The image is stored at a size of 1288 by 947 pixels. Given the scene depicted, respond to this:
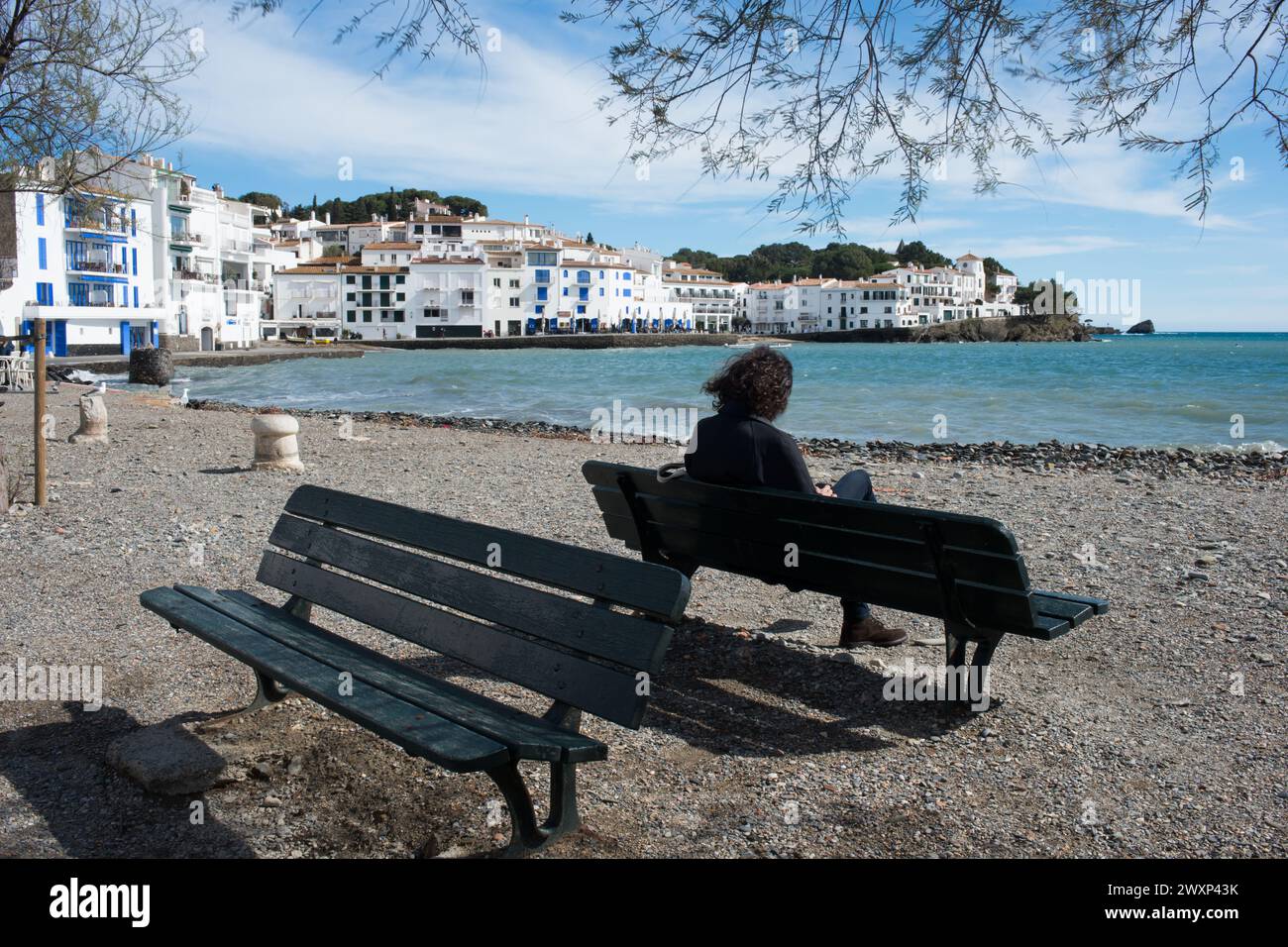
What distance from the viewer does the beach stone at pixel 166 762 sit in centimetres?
333

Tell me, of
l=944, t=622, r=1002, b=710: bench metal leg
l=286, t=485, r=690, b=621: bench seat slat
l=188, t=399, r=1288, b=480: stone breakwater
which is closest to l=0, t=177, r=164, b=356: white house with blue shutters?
l=188, t=399, r=1288, b=480: stone breakwater

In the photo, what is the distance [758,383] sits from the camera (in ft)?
15.1

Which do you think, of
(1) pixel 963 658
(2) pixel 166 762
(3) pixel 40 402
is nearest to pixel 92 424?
(3) pixel 40 402

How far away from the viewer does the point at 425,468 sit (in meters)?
12.4

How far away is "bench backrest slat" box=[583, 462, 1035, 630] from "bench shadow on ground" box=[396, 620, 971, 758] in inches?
17.1

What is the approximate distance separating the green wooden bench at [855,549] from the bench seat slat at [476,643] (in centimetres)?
142

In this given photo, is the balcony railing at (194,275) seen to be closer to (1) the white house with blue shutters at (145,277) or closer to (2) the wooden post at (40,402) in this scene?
(1) the white house with blue shutters at (145,277)

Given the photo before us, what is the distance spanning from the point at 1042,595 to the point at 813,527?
96 cm

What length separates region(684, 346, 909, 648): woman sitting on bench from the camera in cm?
458

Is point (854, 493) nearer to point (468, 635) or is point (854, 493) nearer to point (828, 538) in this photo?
point (828, 538)

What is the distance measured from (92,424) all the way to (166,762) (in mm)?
12611

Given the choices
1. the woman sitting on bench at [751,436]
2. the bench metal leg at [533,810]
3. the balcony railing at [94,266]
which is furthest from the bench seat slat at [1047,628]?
the balcony railing at [94,266]

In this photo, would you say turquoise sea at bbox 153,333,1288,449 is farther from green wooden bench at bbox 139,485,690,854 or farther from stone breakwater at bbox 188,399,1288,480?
green wooden bench at bbox 139,485,690,854
